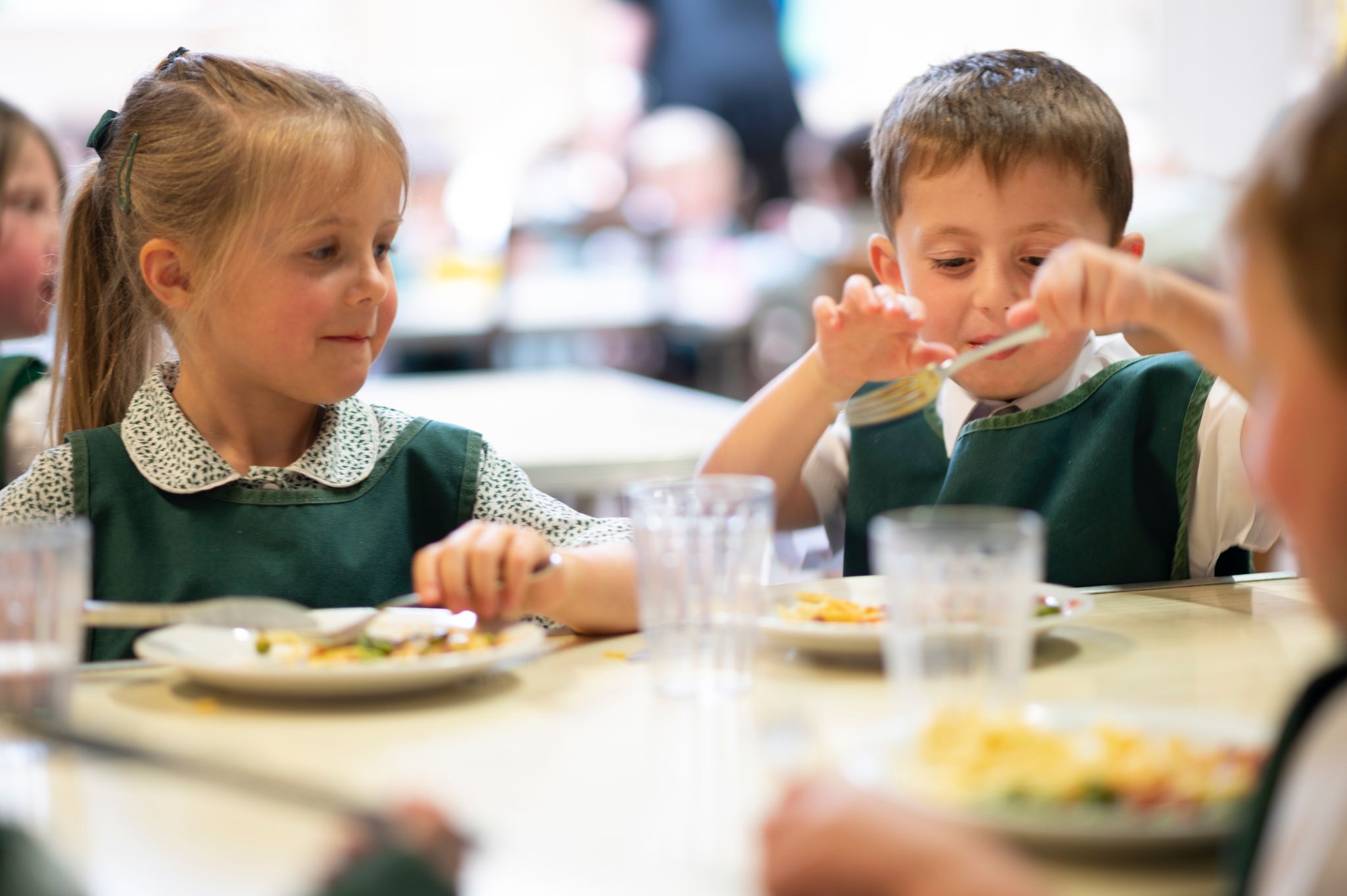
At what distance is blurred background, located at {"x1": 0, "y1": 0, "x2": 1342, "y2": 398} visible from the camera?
18.8 feet

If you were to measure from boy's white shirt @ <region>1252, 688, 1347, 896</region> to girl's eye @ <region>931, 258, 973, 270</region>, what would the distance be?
2.97 feet

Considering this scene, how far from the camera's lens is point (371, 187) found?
139 cm

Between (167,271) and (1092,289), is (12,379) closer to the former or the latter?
(167,271)

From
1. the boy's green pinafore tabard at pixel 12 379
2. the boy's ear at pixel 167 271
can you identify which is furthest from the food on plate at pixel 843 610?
the boy's green pinafore tabard at pixel 12 379

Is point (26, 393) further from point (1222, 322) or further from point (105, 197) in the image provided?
point (1222, 322)

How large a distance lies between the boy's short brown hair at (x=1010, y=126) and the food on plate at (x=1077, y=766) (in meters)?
0.86

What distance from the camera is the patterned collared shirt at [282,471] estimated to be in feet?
4.36

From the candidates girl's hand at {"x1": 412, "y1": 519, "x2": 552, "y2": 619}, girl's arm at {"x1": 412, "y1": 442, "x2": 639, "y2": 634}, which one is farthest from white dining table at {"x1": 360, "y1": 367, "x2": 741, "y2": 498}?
girl's hand at {"x1": 412, "y1": 519, "x2": 552, "y2": 619}

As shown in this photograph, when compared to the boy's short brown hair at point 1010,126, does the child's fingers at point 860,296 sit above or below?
below

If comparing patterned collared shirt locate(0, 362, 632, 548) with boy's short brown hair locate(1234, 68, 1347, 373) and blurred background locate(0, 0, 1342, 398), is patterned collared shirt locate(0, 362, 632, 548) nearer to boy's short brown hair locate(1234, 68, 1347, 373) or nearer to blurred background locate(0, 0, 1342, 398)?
boy's short brown hair locate(1234, 68, 1347, 373)

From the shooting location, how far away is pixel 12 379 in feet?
6.64

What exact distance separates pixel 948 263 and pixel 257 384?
0.73m

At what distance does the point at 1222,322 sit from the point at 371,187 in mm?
796

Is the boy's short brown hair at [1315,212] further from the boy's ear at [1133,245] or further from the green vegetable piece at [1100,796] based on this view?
the boy's ear at [1133,245]
